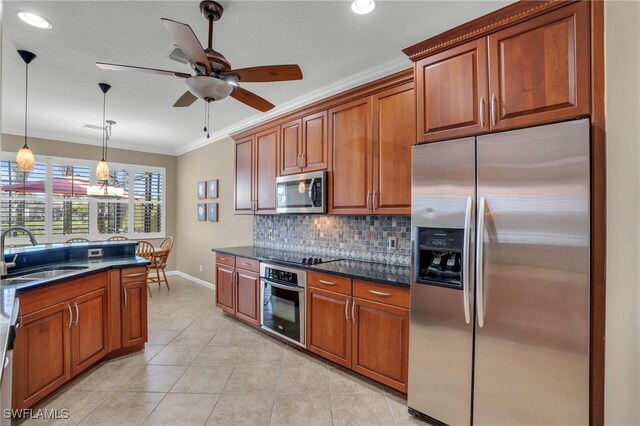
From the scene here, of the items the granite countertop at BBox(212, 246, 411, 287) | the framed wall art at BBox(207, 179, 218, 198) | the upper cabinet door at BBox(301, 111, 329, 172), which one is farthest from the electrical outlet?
the framed wall art at BBox(207, 179, 218, 198)

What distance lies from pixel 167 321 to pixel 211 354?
1.26 m

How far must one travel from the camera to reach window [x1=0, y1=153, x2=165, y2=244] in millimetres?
5047

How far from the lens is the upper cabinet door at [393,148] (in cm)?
262

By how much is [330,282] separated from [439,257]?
3.45ft

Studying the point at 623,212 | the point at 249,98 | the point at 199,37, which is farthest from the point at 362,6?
the point at 623,212

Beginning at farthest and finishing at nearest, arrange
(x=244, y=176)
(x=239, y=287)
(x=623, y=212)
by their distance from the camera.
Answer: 1. (x=244, y=176)
2. (x=239, y=287)
3. (x=623, y=212)

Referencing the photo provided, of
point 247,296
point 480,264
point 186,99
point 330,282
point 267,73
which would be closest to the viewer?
point 480,264

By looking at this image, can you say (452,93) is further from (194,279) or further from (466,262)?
(194,279)

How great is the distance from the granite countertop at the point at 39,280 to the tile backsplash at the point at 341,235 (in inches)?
66.0

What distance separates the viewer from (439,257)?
6.94 ft

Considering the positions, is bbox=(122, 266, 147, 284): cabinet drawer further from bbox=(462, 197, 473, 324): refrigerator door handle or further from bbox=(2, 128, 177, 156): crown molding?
bbox=(2, 128, 177, 156): crown molding

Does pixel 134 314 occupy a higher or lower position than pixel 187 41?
lower

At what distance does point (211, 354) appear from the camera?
3.15 metres

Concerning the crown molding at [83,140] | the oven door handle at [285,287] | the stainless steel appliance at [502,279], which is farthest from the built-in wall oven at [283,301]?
the crown molding at [83,140]
